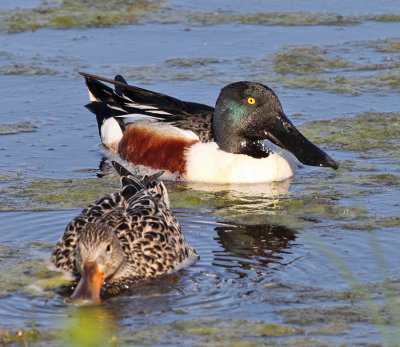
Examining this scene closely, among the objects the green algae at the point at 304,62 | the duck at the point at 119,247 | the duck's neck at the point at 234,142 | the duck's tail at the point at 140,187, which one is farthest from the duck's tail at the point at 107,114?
the duck at the point at 119,247

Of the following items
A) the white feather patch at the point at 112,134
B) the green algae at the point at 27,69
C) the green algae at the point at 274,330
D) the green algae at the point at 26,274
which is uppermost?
the green algae at the point at 27,69

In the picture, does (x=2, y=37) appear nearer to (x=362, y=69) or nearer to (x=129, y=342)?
(x=362, y=69)

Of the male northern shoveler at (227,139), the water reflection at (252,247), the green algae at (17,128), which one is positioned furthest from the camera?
the green algae at (17,128)

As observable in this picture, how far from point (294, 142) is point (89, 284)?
11.7 ft

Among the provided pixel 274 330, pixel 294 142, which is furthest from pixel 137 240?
pixel 294 142

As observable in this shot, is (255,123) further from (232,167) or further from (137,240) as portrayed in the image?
(137,240)

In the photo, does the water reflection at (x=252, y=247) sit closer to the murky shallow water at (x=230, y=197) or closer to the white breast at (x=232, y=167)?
the murky shallow water at (x=230, y=197)

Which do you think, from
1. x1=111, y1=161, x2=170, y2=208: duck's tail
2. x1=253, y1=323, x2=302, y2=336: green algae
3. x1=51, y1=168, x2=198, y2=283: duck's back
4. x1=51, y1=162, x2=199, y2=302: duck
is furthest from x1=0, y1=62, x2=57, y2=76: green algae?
x1=253, y1=323, x2=302, y2=336: green algae

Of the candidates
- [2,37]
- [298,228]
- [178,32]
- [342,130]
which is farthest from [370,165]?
[2,37]

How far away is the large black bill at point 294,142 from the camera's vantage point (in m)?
8.91

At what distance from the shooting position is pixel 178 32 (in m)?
14.1

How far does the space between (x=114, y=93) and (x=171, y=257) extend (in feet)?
12.7

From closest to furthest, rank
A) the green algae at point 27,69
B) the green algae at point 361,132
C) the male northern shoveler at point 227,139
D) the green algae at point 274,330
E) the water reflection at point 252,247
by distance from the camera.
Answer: the green algae at point 274,330
the water reflection at point 252,247
the male northern shoveler at point 227,139
the green algae at point 361,132
the green algae at point 27,69

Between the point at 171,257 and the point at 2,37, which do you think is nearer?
the point at 171,257
